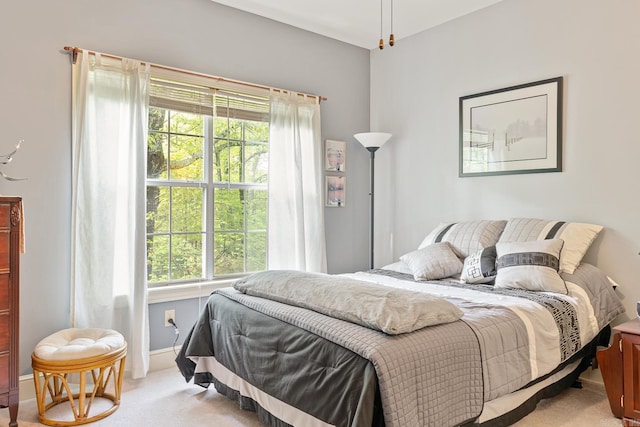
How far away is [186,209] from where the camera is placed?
3396 millimetres

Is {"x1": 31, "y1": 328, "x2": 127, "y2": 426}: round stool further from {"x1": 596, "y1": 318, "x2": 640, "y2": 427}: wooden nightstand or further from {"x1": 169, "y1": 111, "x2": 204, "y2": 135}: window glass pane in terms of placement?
{"x1": 596, "y1": 318, "x2": 640, "y2": 427}: wooden nightstand

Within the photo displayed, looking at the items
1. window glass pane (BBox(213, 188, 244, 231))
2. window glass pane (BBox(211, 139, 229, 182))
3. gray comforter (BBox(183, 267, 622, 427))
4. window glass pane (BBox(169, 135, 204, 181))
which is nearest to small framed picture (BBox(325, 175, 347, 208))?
window glass pane (BBox(213, 188, 244, 231))

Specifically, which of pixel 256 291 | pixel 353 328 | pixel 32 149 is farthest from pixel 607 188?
→ pixel 32 149

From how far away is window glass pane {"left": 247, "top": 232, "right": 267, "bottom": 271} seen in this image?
3719 millimetres

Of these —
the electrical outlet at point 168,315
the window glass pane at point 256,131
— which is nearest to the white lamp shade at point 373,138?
the window glass pane at point 256,131

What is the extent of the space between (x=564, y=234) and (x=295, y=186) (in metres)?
2.03

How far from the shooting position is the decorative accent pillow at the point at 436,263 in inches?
123

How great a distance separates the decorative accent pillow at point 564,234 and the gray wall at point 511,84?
0.49 ft

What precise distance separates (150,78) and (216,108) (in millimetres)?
529

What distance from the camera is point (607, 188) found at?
2.92m

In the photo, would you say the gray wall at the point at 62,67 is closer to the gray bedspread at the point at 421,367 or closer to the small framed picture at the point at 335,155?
the small framed picture at the point at 335,155

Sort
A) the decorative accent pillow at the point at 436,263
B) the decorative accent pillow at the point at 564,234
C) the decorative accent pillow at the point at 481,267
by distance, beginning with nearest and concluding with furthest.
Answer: the decorative accent pillow at the point at 564,234
the decorative accent pillow at the point at 481,267
the decorative accent pillow at the point at 436,263

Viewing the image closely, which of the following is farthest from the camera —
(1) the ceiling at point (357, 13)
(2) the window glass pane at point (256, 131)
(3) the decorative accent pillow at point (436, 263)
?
(2) the window glass pane at point (256, 131)

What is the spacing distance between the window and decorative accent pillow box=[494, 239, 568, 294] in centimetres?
188
